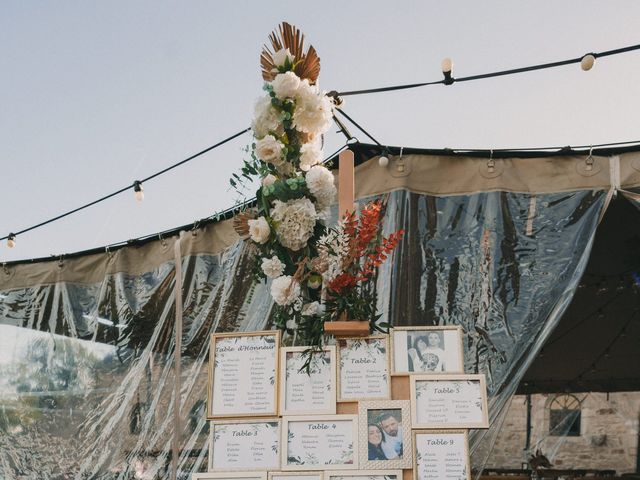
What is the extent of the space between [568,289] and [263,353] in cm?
157

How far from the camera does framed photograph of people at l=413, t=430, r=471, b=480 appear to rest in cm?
242

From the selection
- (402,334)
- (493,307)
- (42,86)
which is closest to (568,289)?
(493,307)

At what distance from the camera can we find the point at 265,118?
2912 mm

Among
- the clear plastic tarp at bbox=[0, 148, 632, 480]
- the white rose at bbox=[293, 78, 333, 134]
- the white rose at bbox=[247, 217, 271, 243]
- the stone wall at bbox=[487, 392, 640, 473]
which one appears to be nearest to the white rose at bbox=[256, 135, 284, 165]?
the white rose at bbox=[293, 78, 333, 134]

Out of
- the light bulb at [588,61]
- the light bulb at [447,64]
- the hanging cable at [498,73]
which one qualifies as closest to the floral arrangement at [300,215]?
the hanging cable at [498,73]

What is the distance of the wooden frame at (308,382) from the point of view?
2549 mm

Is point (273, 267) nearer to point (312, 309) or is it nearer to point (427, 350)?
point (312, 309)

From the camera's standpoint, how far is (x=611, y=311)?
20.5 feet

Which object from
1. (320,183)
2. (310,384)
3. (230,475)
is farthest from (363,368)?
(320,183)

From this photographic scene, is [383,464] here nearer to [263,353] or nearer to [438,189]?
[263,353]

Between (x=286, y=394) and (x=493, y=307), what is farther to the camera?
(x=493, y=307)

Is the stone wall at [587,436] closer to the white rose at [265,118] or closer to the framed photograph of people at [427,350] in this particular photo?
the framed photograph of people at [427,350]

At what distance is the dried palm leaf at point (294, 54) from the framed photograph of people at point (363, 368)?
1.17 metres

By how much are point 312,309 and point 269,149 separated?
67 centimetres
